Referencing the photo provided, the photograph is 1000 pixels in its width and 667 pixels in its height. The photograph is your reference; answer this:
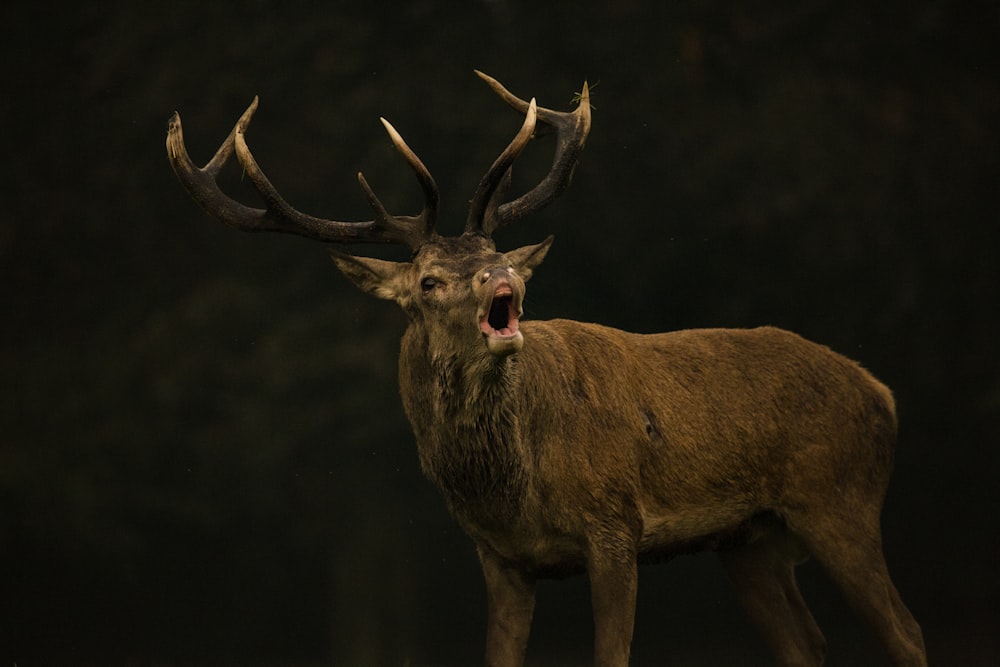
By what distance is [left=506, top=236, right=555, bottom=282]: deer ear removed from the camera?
20.9 ft

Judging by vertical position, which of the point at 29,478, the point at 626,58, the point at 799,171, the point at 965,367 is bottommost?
the point at 29,478

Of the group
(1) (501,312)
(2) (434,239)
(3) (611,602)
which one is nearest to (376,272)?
(2) (434,239)

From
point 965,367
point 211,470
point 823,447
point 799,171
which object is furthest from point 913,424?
point 211,470

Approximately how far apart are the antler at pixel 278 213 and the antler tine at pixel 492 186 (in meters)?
0.16

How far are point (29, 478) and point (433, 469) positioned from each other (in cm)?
320

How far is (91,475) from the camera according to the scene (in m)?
8.48

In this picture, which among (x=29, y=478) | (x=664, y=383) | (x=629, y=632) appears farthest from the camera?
(x=29, y=478)

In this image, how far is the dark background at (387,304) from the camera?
27.9 ft

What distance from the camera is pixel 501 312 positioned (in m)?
5.86

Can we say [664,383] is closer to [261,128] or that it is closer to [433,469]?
[433,469]

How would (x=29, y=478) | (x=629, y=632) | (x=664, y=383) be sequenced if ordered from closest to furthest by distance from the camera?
1. (x=629, y=632)
2. (x=664, y=383)
3. (x=29, y=478)

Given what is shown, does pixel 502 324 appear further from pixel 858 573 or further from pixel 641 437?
pixel 858 573

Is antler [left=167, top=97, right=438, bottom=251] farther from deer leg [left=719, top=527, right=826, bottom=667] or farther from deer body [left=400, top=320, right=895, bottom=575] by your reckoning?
deer leg [left=719, top=527, right=826, bottom=667]

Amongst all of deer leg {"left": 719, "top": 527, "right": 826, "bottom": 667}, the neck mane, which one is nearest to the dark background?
deer leg {"left": 719, "top": 527, "right": 826, "bottom": 667}
